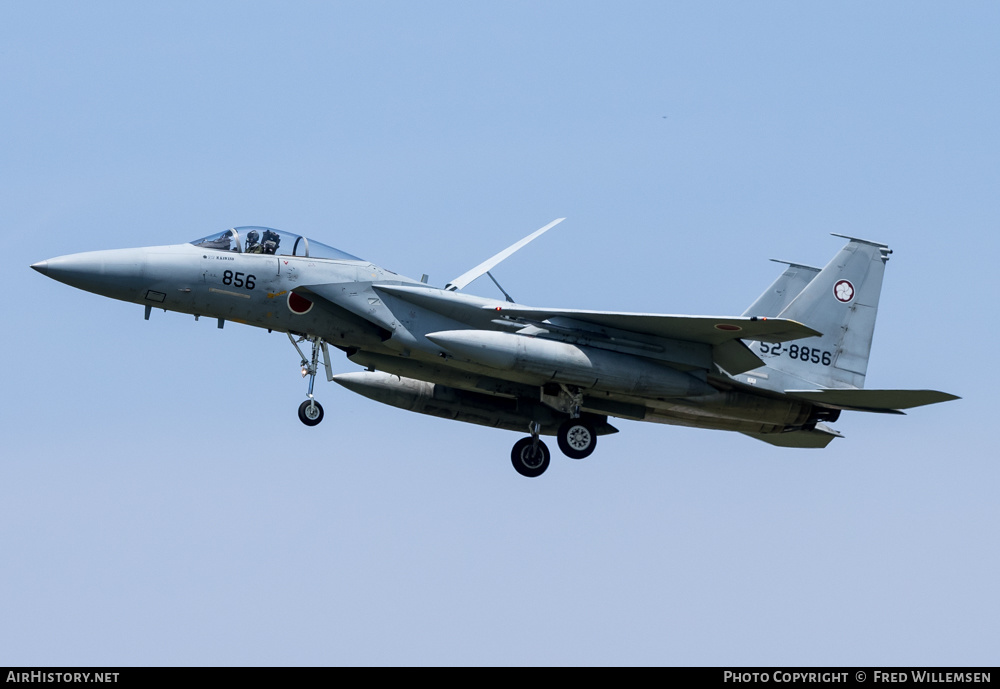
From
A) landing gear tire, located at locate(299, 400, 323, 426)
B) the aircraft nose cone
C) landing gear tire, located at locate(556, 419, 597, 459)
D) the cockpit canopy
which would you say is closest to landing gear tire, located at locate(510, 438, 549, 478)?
landing gear tire, located at locate(556, 419, 597, 459)

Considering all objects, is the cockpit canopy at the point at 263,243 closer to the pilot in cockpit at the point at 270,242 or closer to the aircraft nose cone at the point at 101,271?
the pilot in cockpit at the point at 270,242

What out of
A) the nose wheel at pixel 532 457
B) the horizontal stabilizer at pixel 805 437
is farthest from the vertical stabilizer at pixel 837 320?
the nose wheel at pixel 532 457

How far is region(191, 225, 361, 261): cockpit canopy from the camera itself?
17.5 m

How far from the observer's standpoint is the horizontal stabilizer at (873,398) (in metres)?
17.8

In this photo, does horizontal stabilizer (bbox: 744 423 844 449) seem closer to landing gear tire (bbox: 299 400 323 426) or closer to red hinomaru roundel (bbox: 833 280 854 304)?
red hinomaru roundel (bbox: 833 280 854 304)

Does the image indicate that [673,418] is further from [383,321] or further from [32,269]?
[32,269]

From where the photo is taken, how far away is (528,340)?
17.3 metres

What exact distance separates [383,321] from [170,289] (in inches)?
112

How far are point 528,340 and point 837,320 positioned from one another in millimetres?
5296

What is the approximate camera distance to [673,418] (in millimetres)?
19531

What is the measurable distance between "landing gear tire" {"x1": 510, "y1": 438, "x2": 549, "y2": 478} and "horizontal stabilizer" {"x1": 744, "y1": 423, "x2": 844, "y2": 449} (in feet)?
11.0
